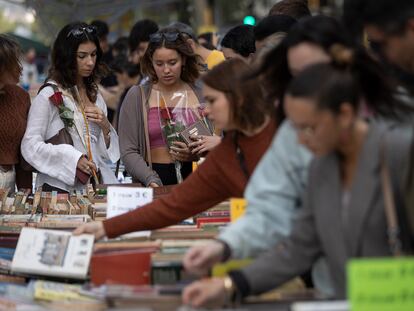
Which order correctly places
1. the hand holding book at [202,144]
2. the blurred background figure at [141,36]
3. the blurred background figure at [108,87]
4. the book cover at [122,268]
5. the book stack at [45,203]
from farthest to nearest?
the blurred background figure at [108,87] → the blurred background figure at [141,36] → the hand holding book at [202,144] → the book stack at [45,203] → the book cover at [122,268]

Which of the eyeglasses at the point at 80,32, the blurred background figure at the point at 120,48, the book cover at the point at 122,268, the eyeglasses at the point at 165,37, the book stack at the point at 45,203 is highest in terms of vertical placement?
the blurred background figure at the point at 120,48

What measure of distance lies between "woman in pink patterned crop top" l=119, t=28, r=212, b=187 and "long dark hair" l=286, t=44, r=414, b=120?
3142 mm

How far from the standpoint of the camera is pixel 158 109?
6434 mm

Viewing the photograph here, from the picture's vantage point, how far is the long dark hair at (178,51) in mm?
6371

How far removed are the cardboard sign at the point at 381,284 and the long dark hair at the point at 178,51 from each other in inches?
147

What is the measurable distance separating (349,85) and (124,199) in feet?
6.24

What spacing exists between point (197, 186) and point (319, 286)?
1.02m

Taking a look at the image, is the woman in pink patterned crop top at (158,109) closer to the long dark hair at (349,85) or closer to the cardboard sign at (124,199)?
the cardboard sign at (124,199)

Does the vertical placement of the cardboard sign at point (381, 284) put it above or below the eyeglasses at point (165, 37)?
below

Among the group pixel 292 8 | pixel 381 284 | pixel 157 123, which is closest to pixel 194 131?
pixel 157 123

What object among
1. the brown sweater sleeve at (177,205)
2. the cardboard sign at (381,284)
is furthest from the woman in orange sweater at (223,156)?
the cardboard sign at (381,284)

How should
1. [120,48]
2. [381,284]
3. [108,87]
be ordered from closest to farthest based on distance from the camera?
[381,284] → [108,87] → [120,48]

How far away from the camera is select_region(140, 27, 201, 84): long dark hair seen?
6371mm

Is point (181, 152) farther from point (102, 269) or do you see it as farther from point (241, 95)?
point (102, 269)
